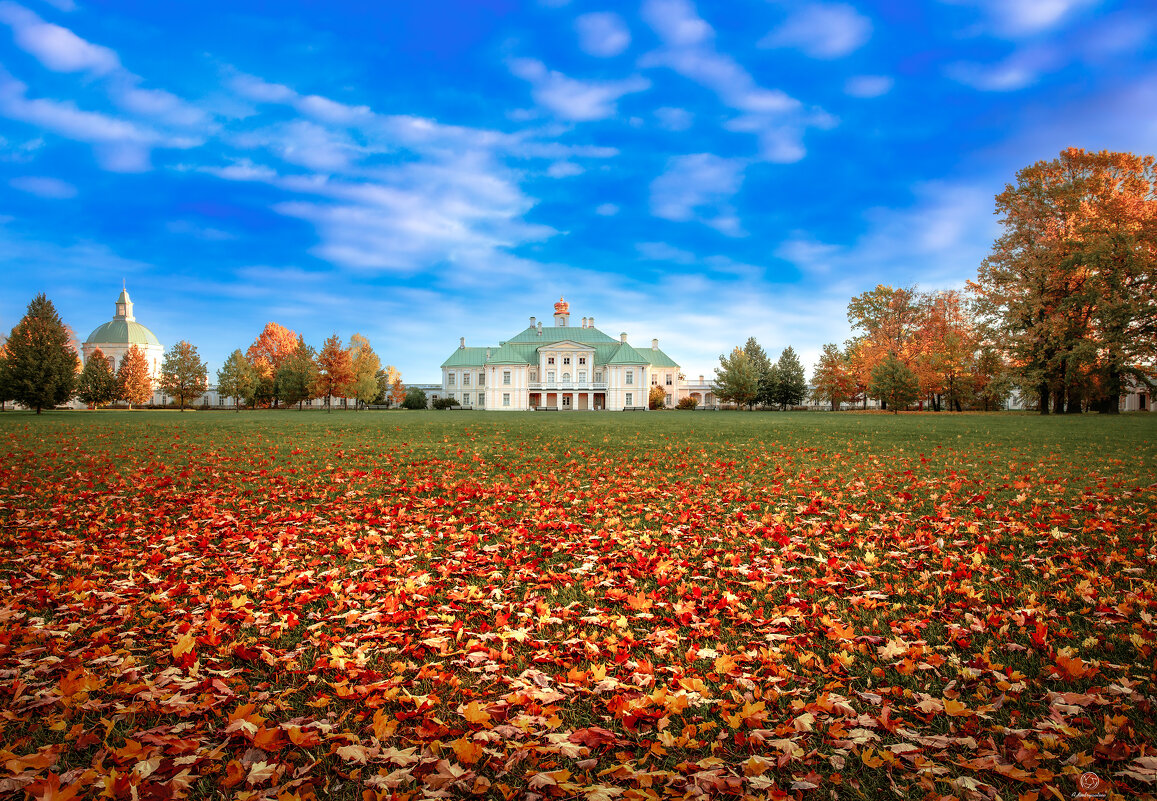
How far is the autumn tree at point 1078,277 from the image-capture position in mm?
27359

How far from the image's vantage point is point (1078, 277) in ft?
97.7

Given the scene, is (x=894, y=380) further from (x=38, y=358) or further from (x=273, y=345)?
(x=273, y=345)

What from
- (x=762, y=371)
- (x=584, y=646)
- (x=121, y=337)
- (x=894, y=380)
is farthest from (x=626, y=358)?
(x=121, y=337)

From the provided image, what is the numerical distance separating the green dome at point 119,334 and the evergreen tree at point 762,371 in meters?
89.2

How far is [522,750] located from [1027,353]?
37.4 m

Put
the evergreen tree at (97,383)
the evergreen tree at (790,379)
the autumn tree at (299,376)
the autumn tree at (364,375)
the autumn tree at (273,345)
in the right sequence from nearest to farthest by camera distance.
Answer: the evergreen tree at (97,383) < the autumn tree at (299,376) < the autumn tree at (364,375) < the evergreen tree at (790,379) < the autumn tree at (273,345)

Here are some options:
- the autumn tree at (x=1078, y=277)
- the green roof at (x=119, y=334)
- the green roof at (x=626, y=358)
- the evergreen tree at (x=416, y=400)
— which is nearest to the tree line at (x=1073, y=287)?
the autumn tree at (x=1078, y=277)

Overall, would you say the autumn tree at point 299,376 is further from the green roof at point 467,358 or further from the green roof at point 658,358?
the green roof at point 658,358

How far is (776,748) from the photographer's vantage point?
7.42 feet

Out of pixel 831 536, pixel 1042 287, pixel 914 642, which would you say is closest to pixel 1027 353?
pixel 1042 287

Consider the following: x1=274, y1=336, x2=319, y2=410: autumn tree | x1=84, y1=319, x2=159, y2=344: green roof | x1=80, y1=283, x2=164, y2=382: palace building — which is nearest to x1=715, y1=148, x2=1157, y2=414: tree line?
x1=274, y1=336, x2=319, y2=410: autumn tree

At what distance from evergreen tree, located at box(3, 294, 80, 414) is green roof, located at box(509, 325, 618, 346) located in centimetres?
4755

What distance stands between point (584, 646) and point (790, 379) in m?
56.2

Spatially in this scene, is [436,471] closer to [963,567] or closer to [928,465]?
[963,567]
